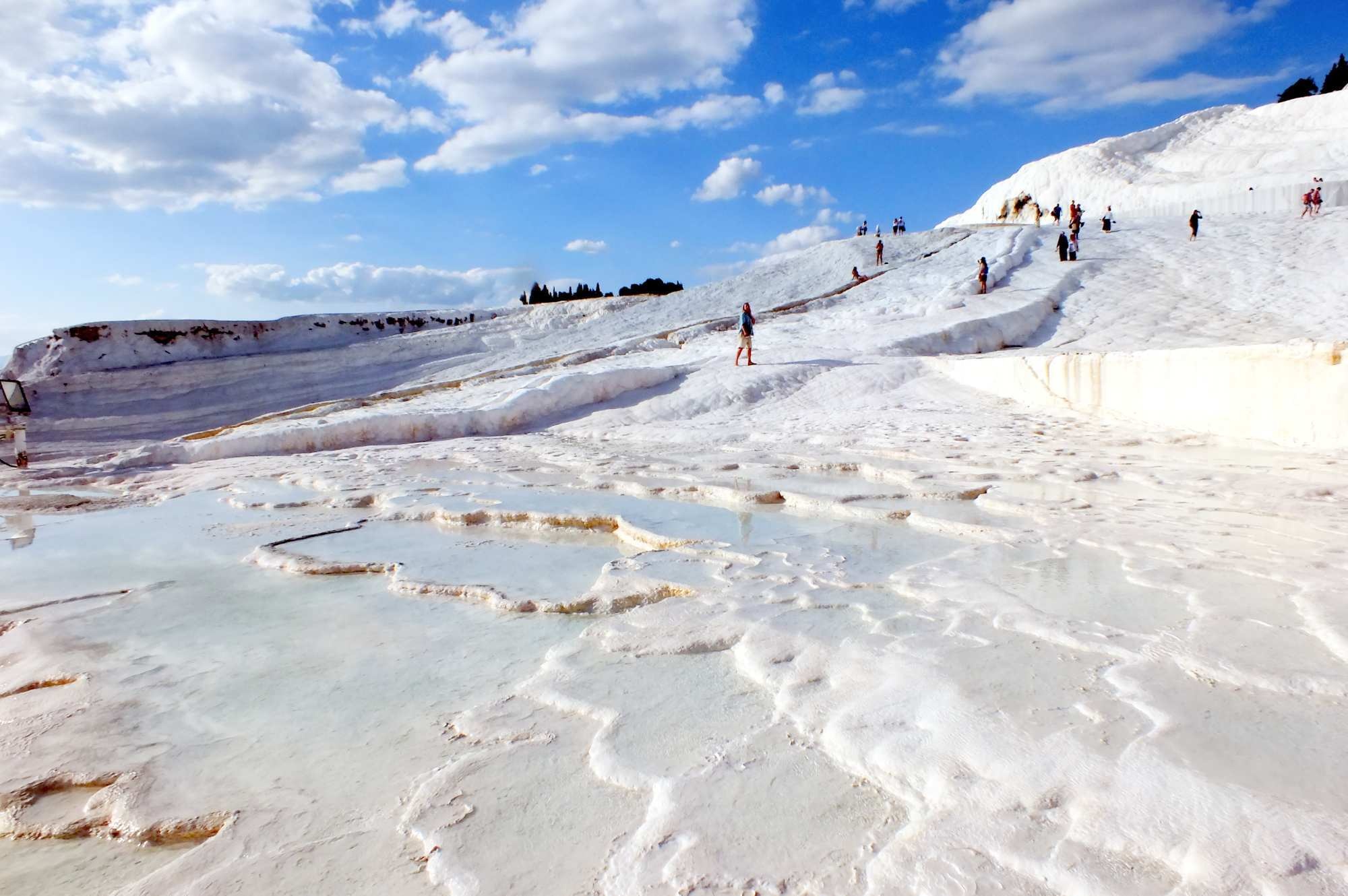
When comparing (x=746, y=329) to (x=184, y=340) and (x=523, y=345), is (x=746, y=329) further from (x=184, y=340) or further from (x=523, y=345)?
(x=184, y=340)

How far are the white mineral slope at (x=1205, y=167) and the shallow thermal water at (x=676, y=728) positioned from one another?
→ 3550 cm

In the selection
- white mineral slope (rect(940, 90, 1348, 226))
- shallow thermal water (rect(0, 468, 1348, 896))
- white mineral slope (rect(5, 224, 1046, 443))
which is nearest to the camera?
shallow thermal water (rect(0, 468, 1348, 896))

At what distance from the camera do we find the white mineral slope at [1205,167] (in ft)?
111

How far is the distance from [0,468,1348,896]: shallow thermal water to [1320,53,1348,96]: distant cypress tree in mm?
60248

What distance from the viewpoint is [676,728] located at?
2107 millimetres

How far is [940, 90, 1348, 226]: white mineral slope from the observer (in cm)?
3375

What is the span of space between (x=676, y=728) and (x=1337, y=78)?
63.3m

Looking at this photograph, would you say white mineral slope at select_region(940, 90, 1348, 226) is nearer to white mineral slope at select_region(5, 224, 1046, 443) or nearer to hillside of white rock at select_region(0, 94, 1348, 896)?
white mineral slope at select_region(5, 224, 1046, 443)

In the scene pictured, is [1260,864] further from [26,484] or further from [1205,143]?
[1205,143]

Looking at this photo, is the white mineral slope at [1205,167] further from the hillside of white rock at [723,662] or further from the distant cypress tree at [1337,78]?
the hillside of white rock at [723,662]

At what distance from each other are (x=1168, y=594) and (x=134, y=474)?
30.8 ft

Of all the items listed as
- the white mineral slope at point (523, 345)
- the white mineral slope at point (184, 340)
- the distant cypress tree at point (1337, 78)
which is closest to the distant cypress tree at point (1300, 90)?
the distant cypress tree at point (1337, 78)

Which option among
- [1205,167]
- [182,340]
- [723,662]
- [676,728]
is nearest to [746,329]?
[723,662]

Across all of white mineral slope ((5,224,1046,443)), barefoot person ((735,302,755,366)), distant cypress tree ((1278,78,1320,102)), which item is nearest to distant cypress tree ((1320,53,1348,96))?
distant cypress tree ((1278,78,1320,102))
